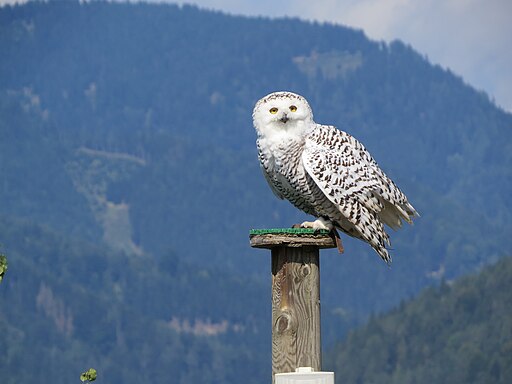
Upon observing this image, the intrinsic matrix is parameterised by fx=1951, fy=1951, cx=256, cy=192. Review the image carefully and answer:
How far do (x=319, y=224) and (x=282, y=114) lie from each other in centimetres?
81

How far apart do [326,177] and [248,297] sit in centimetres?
18049

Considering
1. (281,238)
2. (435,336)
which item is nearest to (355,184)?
(281,238)

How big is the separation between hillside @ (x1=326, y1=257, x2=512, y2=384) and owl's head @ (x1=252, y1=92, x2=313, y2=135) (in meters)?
104

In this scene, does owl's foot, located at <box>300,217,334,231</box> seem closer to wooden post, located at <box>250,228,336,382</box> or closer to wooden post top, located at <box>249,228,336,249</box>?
wooden post top, located at <box>249,228,336,249</box>

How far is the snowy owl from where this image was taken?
1345 centimetres

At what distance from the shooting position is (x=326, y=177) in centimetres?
1370

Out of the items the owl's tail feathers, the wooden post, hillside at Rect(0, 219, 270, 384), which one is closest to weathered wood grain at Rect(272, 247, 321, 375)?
the wooden post

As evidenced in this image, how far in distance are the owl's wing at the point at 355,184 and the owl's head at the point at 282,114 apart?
19 centimetres

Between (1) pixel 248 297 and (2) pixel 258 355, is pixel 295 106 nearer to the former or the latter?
(2) pixel 258 355

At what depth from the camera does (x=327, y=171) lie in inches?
539

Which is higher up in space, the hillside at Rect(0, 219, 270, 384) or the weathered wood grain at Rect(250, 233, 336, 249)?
the hillside at Rect(0, 219, 270, 384)

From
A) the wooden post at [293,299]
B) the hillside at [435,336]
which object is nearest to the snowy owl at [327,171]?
the wooden post at [293,299]

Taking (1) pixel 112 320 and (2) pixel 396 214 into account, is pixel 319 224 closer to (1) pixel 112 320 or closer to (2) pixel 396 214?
(2) pixel 396 214

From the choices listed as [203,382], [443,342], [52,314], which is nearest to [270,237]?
[443,342]
